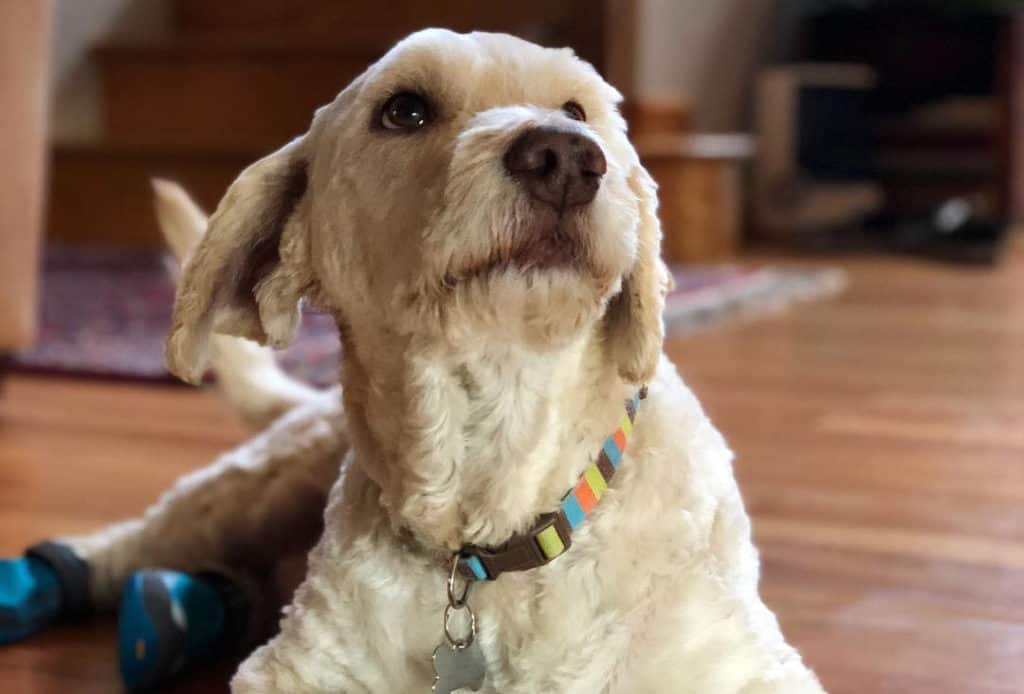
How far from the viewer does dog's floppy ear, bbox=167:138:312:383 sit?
1.23 m

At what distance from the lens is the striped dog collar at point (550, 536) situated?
113 centimetres

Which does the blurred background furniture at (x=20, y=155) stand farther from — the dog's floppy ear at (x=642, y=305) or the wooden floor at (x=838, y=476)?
the dog's floppy ear at (x=642, y=305)

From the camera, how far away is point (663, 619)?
3.62ft

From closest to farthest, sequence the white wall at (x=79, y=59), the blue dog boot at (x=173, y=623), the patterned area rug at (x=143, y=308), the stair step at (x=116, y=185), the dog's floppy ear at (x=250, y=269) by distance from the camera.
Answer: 1. the dog's floppy ear at (x=250, y=269)
2. the blue dog boot at (x=173, y=623)
3. the patterned area rug at (x=143, y=308)
4. the stair step at (x=116, y=185)
5. the white wall at (x=79, y=59)

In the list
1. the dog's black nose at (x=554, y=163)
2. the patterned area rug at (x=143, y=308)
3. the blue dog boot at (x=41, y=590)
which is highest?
the dog's black nose at (x=554, y=163)

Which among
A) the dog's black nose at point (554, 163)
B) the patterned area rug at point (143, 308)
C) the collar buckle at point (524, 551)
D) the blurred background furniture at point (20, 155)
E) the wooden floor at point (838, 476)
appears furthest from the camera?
the patterned area rug at point (143, 308)

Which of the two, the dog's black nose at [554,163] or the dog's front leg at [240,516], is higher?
the dog's black nose at [554,163]

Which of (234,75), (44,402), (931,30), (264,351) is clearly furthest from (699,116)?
(264,351)

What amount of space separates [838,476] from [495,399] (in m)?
1.27

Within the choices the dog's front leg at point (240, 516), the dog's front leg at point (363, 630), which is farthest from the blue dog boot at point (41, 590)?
the dog's front leg at point (363, 630)

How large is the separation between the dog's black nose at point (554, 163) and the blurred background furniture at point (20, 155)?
5.66 ft

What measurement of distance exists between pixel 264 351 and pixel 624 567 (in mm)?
903

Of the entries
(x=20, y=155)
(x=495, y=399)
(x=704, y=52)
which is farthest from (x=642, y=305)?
(x=704, y=52)

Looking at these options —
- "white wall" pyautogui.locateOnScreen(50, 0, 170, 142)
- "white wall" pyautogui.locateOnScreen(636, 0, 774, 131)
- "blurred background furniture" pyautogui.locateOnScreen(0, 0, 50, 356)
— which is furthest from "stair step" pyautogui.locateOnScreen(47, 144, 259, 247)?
"blurred background furniture" pyautogui.locateOnScreen(0, 0, 50, 356)
